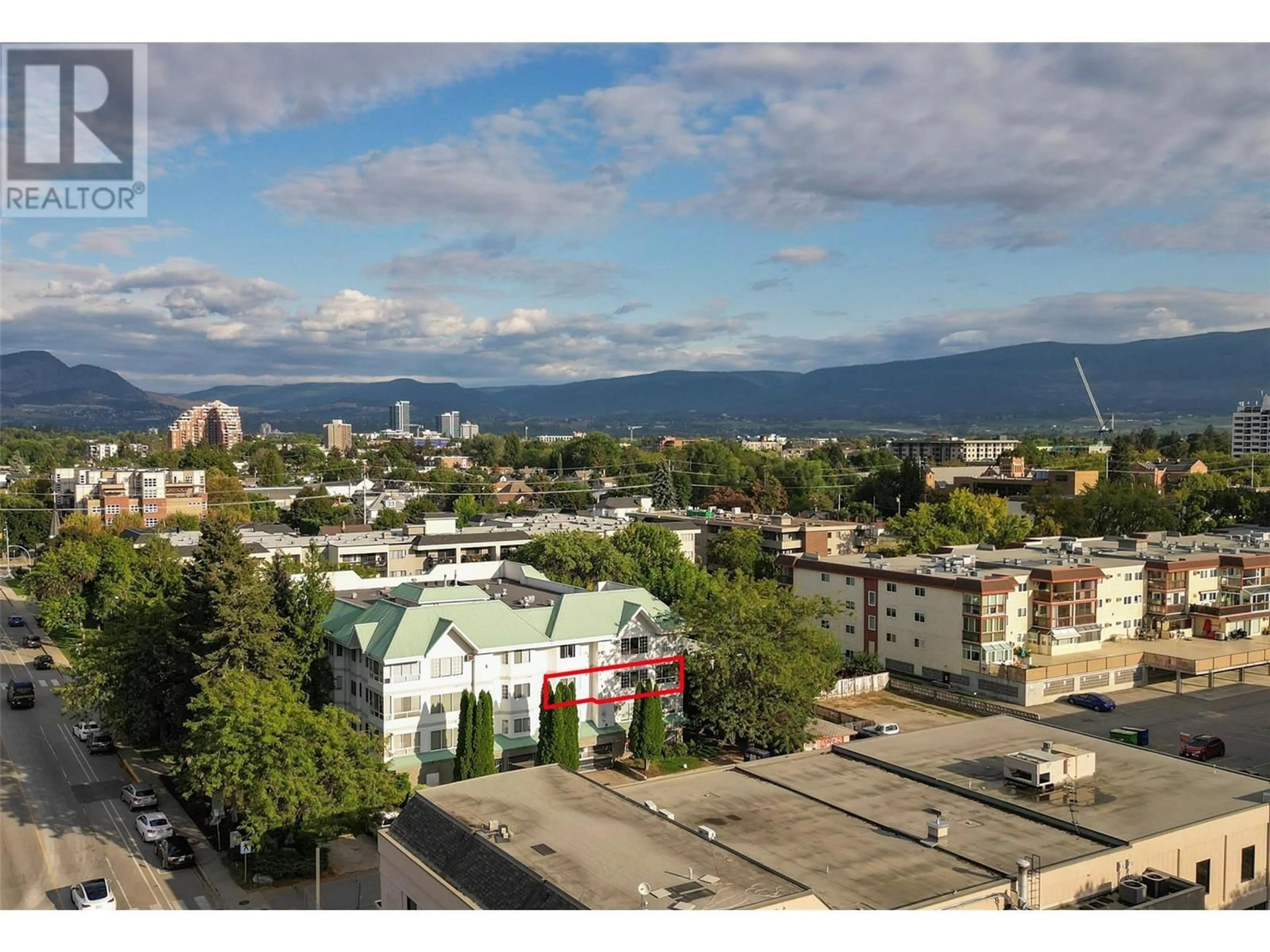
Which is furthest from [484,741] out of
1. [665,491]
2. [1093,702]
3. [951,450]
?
[951,450]

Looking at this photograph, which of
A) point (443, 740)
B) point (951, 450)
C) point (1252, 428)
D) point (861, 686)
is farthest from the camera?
point (1252, 428)

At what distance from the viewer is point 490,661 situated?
21031 millimetres

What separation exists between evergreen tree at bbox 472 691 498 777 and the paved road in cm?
505

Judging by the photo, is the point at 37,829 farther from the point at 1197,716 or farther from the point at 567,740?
the point at 1197,716

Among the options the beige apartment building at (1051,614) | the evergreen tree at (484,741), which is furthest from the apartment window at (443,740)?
the beige apartment building at (1051,614)

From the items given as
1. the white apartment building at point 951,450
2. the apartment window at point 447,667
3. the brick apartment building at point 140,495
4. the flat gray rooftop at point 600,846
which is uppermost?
the white apartment building at point 951,450

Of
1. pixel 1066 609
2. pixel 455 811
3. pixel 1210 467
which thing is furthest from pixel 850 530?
pixel 1210 467

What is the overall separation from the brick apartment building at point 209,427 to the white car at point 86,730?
399ft

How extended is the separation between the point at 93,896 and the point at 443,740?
276 inches

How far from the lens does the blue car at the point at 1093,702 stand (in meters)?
26.3

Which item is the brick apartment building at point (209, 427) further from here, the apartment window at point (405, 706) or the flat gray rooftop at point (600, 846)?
the flat gray rooftop at point (600, 846)

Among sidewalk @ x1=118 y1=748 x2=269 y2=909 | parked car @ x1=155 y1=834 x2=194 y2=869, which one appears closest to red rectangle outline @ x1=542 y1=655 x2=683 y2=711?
sidewalk @ x1=118 y1=748 x2=269 y2=909

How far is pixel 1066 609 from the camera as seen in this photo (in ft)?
97.0

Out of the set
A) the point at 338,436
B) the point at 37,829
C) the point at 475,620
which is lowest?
the point at 37,829
